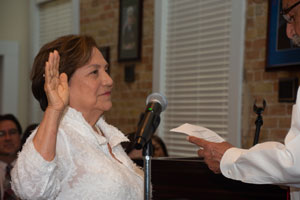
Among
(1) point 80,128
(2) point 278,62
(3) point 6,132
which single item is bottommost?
(3) point 6,132

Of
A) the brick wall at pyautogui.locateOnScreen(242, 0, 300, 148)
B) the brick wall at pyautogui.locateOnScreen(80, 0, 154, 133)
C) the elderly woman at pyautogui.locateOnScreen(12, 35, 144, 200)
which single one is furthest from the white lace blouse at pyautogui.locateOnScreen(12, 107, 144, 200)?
the brick wall at pyautogui.locateOnScreen(80, 0, 154, 133)

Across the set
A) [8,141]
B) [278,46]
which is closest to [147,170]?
[278,46]

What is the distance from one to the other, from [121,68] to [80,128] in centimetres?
347

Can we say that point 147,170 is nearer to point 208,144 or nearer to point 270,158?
point 270,158

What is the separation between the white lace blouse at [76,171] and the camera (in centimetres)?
194

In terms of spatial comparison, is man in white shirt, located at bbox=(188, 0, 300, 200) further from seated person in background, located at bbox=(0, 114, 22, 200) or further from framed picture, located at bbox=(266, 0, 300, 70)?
seated person in background, located at bbox=(0, 114, 22, 200)

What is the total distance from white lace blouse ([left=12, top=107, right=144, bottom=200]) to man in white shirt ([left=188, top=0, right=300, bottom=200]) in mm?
387

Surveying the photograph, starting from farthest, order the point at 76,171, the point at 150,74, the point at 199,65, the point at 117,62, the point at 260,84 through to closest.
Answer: the point at 117,62
the point at 150,74
the point at 199,65
the point at 260,84
the point at 76,171

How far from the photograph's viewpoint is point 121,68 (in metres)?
5.75

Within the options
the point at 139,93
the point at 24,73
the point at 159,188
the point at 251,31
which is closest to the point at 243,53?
the point at 251,31

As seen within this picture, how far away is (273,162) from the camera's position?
1.96 metres

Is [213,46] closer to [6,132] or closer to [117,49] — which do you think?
[117,49]

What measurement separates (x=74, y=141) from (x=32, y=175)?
32 centimetres

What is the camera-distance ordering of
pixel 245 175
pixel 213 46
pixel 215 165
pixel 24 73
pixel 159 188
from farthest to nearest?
pixel 24 73
pixel 213 46
pixel 159 188
pixel 215 165
pixel 245 175
